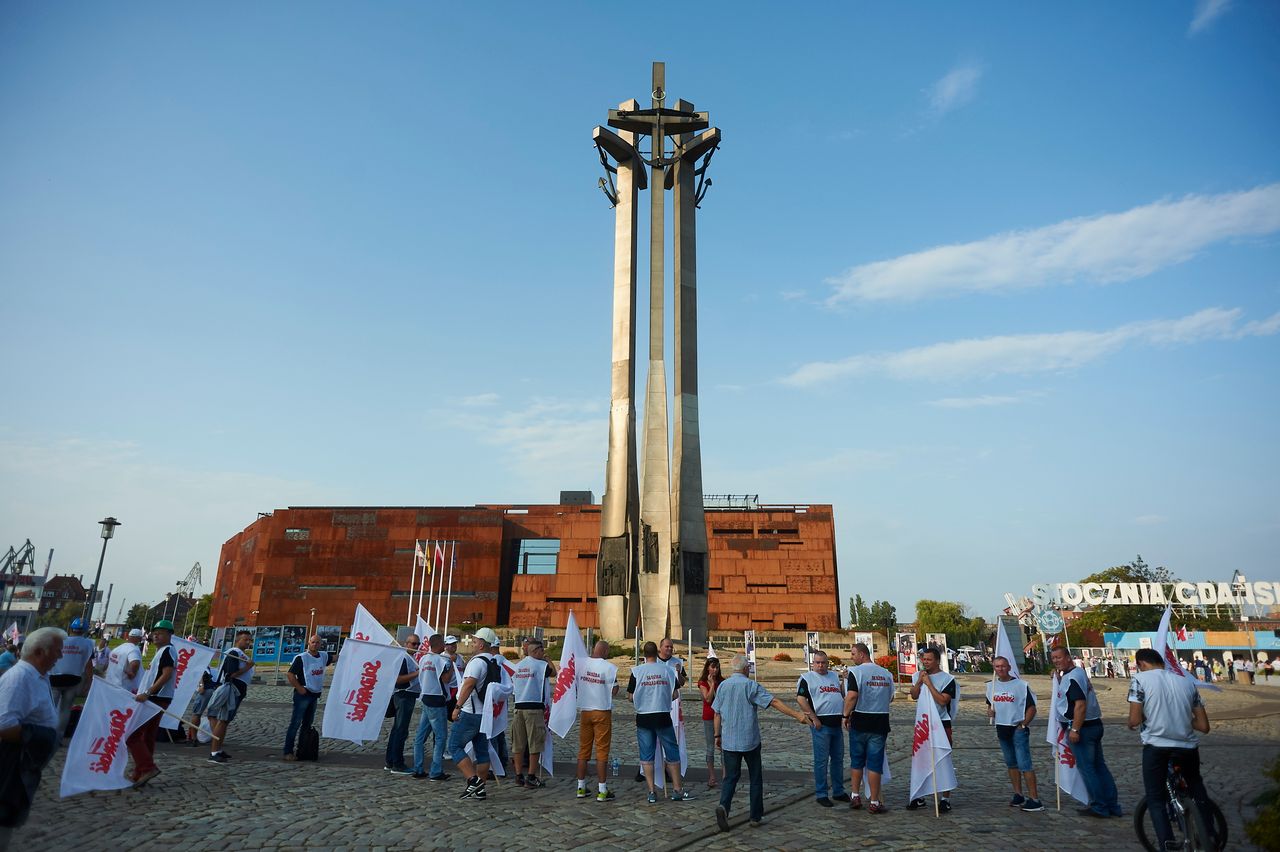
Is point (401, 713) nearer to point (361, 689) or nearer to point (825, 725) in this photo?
point (361, 689)

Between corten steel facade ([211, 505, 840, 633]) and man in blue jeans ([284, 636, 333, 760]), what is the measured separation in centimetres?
4959

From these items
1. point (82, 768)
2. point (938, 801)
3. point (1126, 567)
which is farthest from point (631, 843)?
point (1126, 567)

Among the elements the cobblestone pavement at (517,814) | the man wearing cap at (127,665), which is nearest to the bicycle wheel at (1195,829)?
the cobblestone pavement at (517,814)

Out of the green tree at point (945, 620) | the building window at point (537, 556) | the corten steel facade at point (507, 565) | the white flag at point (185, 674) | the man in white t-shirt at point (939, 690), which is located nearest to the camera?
the man in white t-shirt at point (939, 690)

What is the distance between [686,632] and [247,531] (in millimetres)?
58043

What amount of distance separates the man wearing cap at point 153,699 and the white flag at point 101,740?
0.64 feet

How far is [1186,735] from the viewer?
6.20 meters

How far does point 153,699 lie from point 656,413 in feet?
87.8

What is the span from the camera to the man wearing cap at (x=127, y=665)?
9.63 m

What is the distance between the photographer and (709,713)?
9.95m

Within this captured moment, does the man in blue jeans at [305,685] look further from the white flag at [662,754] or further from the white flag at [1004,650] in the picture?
the white flag at [1004,650]

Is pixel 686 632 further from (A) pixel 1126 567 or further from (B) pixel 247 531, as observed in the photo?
(A) pixel 1126 567

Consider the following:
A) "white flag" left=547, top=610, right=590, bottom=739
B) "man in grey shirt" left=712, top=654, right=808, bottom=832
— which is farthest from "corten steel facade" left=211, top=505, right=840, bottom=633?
"man in grey shirt" left=712, top=654, right=808, bottom=832

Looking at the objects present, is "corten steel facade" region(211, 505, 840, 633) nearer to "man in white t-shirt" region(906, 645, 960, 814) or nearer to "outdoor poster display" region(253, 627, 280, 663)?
"outdoor poster display" region(253, 627, 280, 663)
